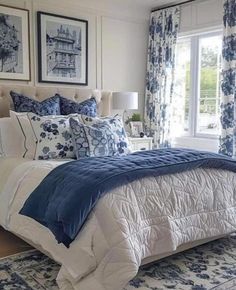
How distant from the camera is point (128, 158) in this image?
264 centimetres

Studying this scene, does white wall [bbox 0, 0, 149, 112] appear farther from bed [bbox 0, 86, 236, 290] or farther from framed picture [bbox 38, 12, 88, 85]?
bed [bbox 0, 86, 236, 290]

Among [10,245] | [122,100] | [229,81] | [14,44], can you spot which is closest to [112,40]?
[122,100]

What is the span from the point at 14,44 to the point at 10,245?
7.40 ft

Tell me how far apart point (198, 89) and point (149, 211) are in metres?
2.96

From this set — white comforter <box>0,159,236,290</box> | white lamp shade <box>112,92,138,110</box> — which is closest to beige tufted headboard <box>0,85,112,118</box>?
white lamp shade <box>112,92,138,110</box>

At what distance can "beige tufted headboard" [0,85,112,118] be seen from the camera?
3.82m

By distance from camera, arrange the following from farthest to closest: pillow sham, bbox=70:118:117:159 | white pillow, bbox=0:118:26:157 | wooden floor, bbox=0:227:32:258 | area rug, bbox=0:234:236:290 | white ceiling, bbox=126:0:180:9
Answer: white ceiling, bbox=126:0:180:9 < white pillow, bbox=0:118:26:157 < pillow sham, bbox=70:118:117:159 < wooden floor, bbox=0:227:32:258 < area rug, bbox=0:234:236:290

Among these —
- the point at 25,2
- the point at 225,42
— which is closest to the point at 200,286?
the point at 225,42

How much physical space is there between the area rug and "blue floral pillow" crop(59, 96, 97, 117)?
1.63m

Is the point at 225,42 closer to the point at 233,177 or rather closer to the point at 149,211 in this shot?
the point at 233,177

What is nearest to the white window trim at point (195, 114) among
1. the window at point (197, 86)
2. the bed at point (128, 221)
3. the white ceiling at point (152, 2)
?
the window at point (197, 86)

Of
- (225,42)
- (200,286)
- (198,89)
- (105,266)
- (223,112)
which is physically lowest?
(200,286)

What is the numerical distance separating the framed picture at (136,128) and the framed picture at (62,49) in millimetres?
880

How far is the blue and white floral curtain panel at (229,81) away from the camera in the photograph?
13.6 ft
